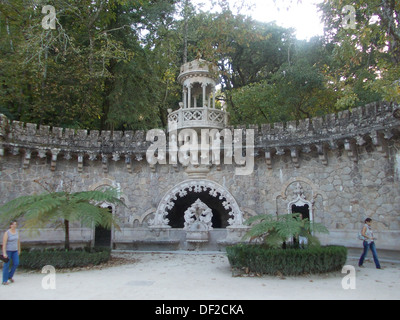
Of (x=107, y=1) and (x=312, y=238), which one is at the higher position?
(x=107, y=1)

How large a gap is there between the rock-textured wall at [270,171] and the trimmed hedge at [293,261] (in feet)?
13.0

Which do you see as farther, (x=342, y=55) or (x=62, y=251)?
(x=342, y=55)

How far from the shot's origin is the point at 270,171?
15.1 metres

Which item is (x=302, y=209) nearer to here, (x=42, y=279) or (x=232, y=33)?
(x=232, y=33)

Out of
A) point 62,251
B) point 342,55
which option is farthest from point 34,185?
point 342,55

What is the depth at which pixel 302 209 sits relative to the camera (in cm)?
1443

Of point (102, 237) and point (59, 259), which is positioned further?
point (102, 237)

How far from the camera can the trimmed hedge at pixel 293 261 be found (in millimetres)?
8891

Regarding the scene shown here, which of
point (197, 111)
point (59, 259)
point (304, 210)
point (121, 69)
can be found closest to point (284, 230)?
point (304, 210)

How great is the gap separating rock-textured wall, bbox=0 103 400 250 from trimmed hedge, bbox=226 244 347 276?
3.95 meters

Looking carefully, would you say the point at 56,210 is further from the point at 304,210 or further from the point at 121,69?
the point at 121,69

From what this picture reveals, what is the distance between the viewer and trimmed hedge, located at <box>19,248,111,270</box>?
9.83 m

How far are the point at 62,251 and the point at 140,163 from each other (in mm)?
6376

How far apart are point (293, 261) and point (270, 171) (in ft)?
21.6
